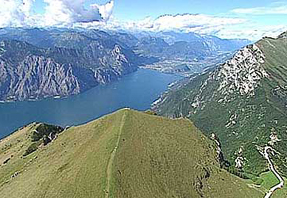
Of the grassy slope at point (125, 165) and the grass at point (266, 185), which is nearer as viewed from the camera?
the grassy slope at point (125, 165)

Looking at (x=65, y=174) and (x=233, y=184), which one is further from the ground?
(x=65, y=174)

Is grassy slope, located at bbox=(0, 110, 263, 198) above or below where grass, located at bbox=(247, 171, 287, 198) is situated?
above

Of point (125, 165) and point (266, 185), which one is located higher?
point (125, 165)

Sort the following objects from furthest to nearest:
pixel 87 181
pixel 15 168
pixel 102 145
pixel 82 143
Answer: pixel 15 168, pixel 82 143, pixel 102 145, pixel 87 181

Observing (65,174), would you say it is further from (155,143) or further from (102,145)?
(155,143)

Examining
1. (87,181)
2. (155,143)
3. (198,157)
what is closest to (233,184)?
(198,157)

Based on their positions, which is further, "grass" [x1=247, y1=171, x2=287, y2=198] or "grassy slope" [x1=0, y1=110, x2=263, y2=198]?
"grass" [x1=247, y1=171, x2=287, y2=198]

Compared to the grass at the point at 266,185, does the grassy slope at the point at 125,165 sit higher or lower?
higher

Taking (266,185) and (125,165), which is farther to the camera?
(266,185)
